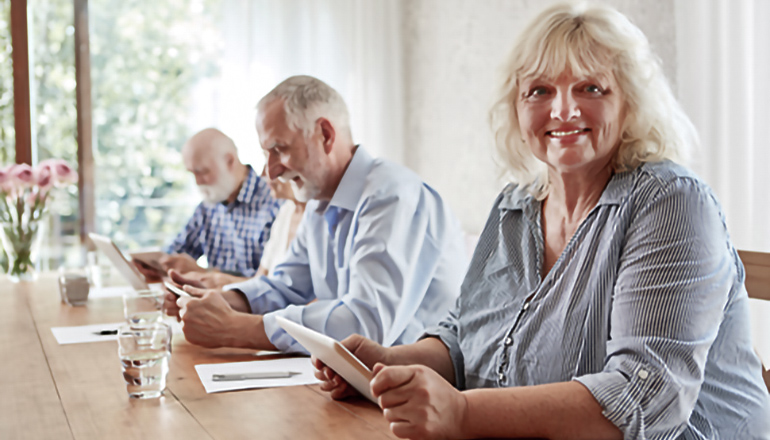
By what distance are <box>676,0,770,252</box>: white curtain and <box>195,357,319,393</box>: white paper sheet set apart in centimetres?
154

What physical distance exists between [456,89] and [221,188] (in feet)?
4.70

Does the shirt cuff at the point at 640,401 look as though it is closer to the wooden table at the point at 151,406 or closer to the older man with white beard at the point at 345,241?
the wooden table at the point at 151,406

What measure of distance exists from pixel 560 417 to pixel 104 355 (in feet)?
3.24

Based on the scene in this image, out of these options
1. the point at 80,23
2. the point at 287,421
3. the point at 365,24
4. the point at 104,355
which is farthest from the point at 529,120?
the point at 80,23

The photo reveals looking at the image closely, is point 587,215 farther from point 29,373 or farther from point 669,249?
point 29,373

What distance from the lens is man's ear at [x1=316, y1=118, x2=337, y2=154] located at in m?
2.03

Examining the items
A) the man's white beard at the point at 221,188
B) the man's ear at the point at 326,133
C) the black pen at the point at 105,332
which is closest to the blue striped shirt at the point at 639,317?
the man's ear at the point at 326,133

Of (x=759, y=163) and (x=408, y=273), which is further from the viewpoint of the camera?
(x=759, y=163)

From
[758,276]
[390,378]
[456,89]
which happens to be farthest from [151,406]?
[456,89]

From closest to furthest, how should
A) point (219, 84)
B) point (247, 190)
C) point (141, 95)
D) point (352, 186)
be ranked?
point (352, 186), point (247, 190), point (219, 84), point (141, 95)

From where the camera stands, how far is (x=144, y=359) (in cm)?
131

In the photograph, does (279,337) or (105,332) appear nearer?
(279,337)

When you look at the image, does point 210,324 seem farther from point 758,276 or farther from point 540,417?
point 758,276

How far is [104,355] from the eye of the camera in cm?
162
